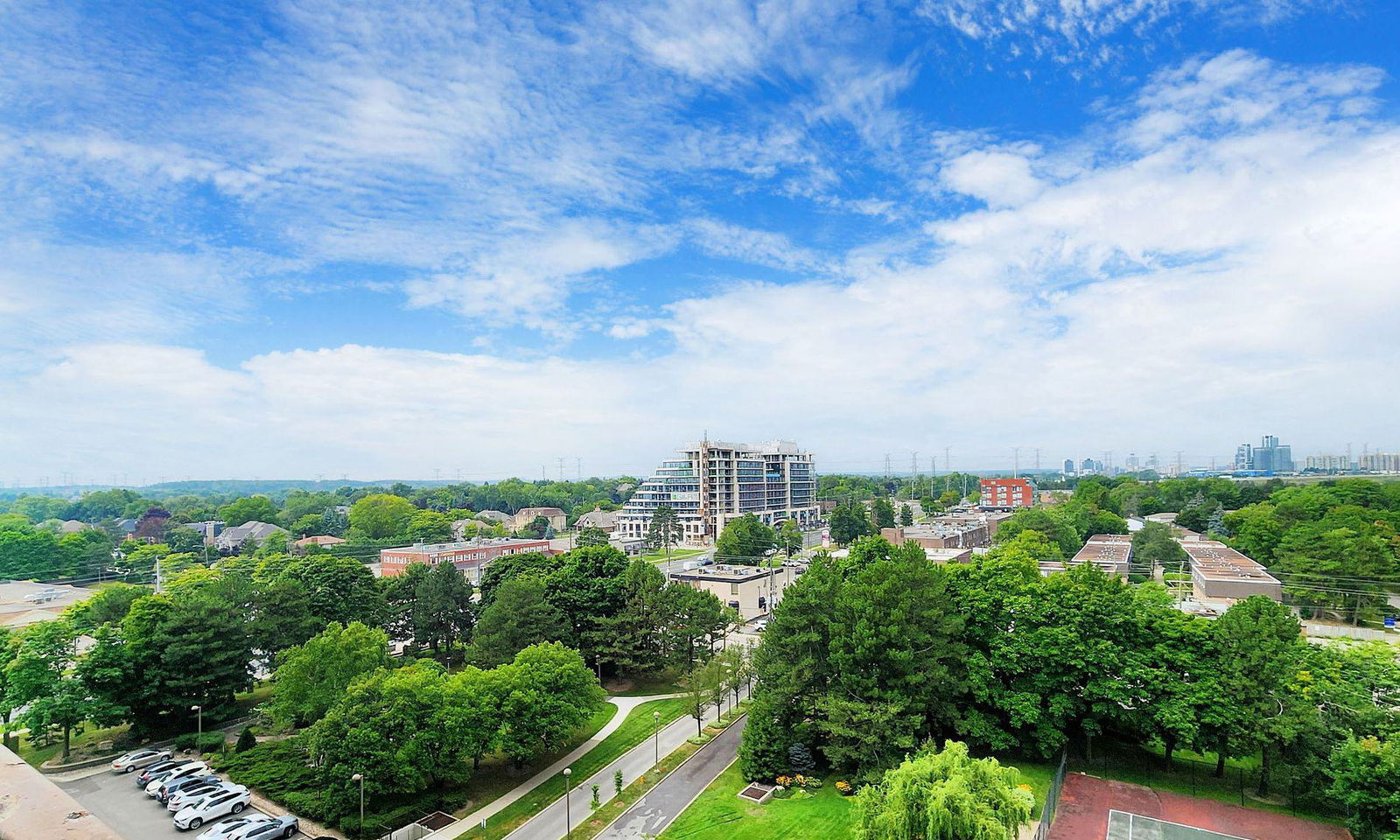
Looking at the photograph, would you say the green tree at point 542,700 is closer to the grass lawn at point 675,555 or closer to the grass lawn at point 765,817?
the grass lawn at point 765,817

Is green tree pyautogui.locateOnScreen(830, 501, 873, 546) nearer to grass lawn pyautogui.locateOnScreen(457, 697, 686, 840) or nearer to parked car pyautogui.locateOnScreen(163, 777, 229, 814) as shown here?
grass lawn pyautogui.locateOnScreen(457, 697, 686, 840)

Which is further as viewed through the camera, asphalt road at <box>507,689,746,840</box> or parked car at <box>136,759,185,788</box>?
parked car at <box>136,759,185,788</box>

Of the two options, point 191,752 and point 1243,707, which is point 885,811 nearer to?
point 1243,707

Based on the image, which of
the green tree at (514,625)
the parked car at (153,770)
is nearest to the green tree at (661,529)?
the green tree at (514,625)

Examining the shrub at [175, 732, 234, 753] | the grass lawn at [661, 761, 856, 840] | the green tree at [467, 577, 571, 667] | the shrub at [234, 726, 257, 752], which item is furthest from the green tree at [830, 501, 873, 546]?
the shrub at [175, 732, 234, 753]

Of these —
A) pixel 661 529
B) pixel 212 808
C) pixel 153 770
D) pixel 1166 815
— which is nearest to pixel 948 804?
pixel 1166 815

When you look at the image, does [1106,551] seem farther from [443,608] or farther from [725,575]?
[443,608]
